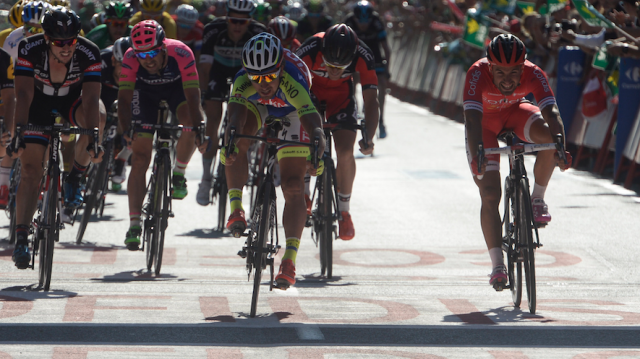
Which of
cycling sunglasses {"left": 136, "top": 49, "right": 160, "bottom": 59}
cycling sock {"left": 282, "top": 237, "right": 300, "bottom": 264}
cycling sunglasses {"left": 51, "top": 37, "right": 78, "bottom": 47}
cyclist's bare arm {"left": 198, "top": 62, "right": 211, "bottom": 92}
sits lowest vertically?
cycling sock {"left": 282, "top": 237, "right": 300, "bottom": 264}

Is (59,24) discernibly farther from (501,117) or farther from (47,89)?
(501,117)

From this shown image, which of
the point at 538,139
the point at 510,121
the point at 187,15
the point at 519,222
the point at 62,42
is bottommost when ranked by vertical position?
the point at 519,222

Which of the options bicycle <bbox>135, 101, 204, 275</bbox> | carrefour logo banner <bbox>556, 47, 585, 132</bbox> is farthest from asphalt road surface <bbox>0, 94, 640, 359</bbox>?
carrefour logo banner <bbox>556, 47, 585, 132</bbox>

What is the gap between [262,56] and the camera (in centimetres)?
695

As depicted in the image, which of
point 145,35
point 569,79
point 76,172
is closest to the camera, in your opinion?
point 145,35

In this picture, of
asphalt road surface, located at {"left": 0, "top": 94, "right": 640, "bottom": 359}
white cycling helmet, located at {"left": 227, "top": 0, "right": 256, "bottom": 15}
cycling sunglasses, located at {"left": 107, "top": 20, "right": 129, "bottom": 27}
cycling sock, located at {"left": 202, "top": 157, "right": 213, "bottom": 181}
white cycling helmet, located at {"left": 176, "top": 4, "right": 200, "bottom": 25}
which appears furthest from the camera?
white cycling helmet, located at {"left": 176, "top": 4, "right": 200, "bottom": 25}

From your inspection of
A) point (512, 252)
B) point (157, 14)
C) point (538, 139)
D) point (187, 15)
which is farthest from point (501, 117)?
point (187, 15)

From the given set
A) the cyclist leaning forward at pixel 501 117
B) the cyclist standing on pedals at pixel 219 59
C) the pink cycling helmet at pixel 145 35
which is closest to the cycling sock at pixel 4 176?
the cyclist standing on pedals at pixel 219 59

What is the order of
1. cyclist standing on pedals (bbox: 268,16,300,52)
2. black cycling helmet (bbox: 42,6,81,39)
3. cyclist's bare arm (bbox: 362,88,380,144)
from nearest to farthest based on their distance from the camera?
black cycling helmet (bbox: 42,6,81,39)
cyclist's bare arm (bbox: 362,88,380,144)
cyclist standing on pedals (bbox: 268,16,300,52)

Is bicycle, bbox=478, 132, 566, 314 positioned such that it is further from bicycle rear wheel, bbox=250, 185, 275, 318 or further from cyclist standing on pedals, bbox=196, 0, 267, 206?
cyclist standing on pedals, bbox=196, 0, 267, 206

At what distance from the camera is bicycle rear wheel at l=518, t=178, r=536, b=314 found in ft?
23.0

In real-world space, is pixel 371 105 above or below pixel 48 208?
above

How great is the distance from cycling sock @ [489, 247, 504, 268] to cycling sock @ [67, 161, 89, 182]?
430cm

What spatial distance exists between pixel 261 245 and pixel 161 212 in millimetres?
1910
